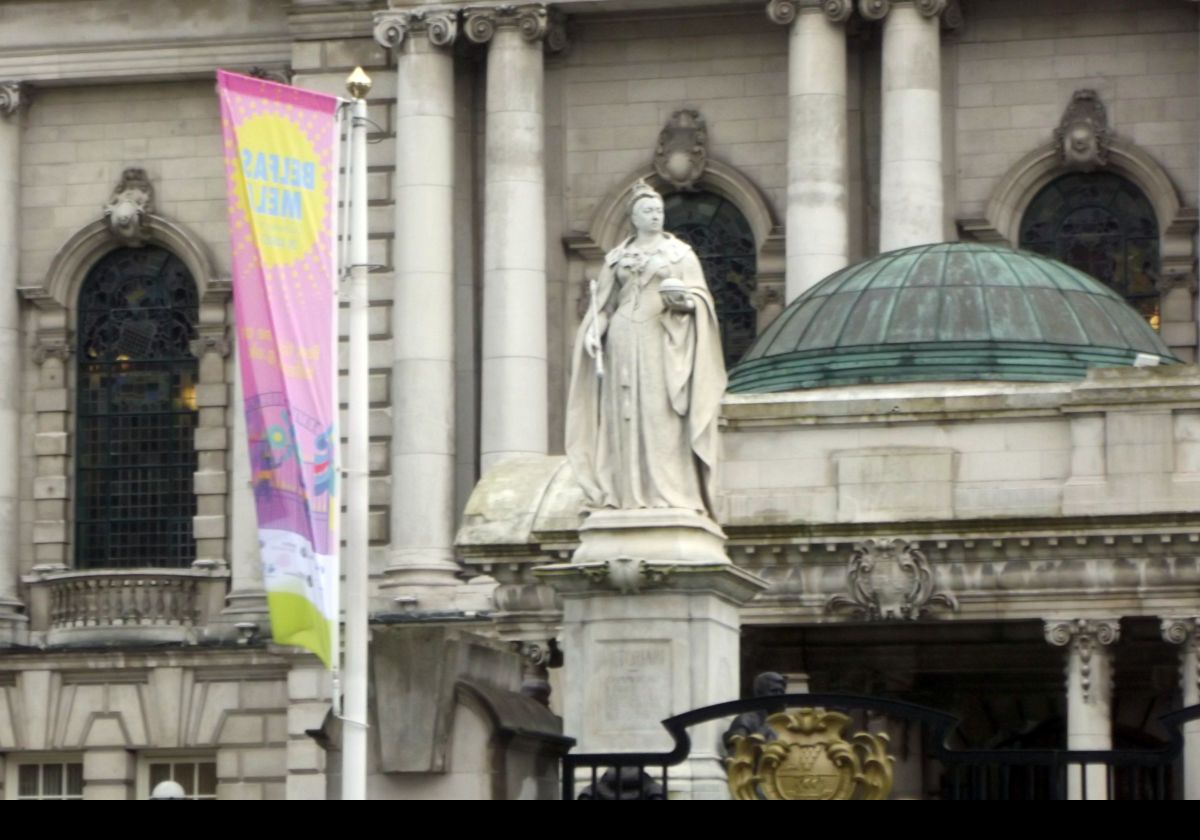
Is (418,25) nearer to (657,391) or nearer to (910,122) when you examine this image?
(910,122)

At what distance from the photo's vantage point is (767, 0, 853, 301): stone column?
53.2 m

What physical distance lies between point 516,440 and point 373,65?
6928 mm

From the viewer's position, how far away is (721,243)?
56406 millimetres

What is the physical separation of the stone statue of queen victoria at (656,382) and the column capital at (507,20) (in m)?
31.0

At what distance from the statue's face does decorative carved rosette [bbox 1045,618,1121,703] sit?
7.41 meters

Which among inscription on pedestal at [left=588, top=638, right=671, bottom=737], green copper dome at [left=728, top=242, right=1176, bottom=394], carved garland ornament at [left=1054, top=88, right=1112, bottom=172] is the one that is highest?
carved garland ornament at [left=1054, top=88, right=1112, bottom=172]

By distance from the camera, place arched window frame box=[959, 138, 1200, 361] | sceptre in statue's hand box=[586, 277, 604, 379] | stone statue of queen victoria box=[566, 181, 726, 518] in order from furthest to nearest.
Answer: arched window frame box=[959, 138, 1200, 361]
sceptre in statue's hand box=[586, 277, 604, 379]
stone statue of queen victoria box=[566, 181, 726, 518]

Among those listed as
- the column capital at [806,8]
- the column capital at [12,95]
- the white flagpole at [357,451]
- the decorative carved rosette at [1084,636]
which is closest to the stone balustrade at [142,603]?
the column capital at [12,95]

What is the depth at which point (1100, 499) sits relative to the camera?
30.5 meters

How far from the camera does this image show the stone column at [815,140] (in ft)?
174

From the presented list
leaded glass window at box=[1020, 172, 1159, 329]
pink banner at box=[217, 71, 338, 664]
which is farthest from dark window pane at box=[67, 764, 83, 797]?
pink banner at box=[217, 71, 338, 664]

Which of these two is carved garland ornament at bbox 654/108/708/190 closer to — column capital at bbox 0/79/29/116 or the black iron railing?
column capital at bbox 0/79/29/116

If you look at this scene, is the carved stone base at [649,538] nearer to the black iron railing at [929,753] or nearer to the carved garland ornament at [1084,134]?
the black iron railing at [929,753]

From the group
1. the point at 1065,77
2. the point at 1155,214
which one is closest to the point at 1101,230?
the point at 1155,214
